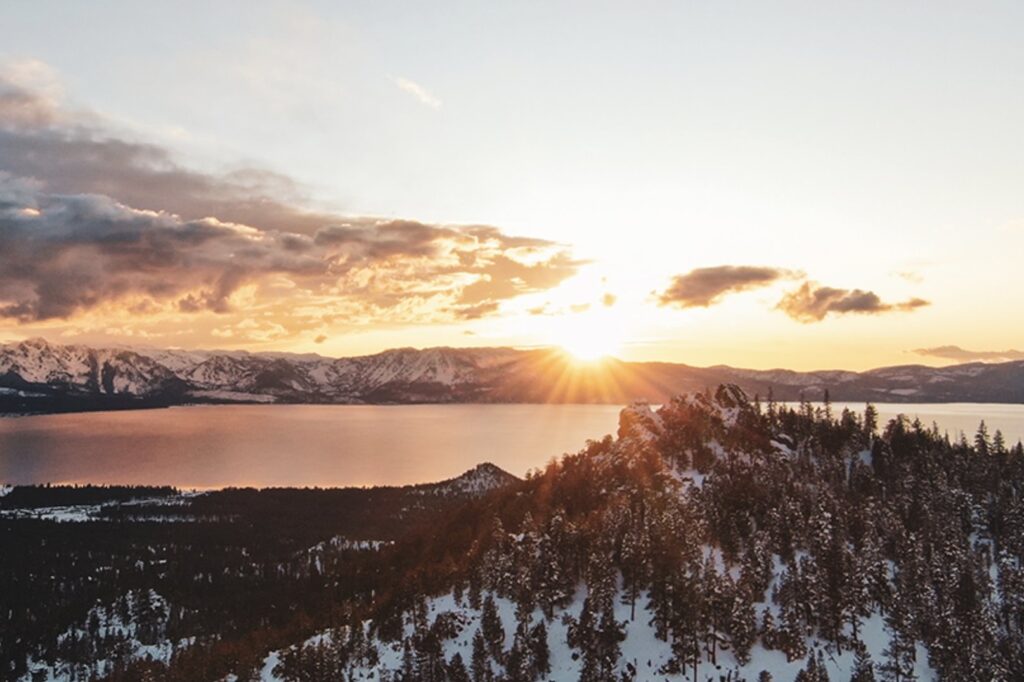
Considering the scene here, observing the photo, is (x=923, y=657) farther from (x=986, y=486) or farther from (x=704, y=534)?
(x=986, y=486)

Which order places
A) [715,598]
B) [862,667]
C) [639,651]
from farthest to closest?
[639,651] < [715,598] < [862,667]

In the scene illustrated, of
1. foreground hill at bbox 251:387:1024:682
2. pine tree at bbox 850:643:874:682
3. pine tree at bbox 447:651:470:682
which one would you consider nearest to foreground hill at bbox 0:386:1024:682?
pine tree at bbox 447:651:470:682

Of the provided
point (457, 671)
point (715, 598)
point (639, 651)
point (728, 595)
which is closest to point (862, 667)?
point (728, 595)

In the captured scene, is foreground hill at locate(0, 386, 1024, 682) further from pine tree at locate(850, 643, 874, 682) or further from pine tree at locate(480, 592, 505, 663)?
pine tree at locate(850, 643, 874, 682)

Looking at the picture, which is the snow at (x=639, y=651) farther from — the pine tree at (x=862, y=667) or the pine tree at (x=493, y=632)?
the pine tree at (x=862, y=667)

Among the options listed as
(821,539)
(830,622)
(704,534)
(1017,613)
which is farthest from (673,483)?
(1017,613)

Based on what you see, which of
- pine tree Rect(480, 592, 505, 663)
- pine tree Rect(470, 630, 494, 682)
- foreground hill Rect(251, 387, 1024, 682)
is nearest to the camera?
foreground hill Rect(251, 387, 1024, 682)

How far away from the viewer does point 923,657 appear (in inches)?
4692

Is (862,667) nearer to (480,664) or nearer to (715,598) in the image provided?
(715,598)

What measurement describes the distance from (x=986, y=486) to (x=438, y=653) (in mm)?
140388

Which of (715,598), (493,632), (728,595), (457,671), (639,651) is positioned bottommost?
(457,671)

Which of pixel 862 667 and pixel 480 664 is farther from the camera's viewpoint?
pixel 480 664

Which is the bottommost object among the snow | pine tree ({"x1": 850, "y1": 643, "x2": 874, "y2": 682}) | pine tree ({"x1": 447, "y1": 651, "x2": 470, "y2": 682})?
pine tree ({"x1": 447, "y1": 651, "x2": 470, "y2": 682})

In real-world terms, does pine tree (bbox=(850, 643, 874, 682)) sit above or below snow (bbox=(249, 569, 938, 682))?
above
